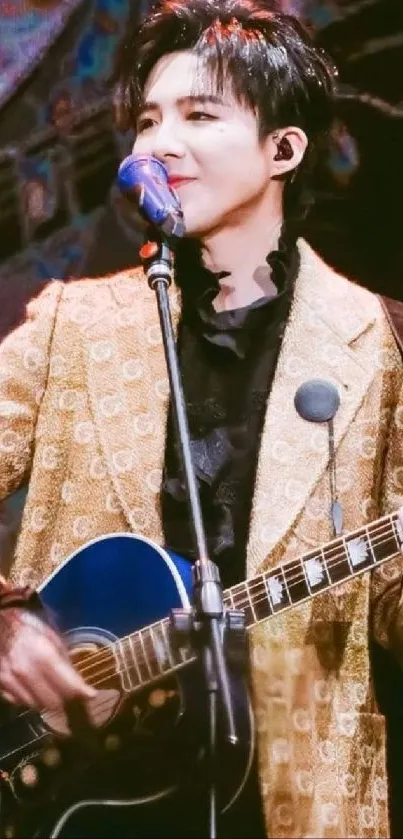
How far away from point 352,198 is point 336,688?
35.2 inches

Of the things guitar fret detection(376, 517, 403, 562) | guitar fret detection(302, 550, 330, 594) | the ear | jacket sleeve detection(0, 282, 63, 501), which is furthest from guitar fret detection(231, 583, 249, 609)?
the ear

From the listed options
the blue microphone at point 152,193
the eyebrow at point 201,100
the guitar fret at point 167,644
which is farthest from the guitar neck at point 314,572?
the eyebrow at point 201,100

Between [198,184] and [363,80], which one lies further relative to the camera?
[363,80]

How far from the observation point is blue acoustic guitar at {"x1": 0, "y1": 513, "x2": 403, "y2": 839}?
5.69 feet

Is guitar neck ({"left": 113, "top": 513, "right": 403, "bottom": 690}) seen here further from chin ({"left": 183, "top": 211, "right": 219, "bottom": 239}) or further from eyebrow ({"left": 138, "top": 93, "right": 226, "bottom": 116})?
eyebrow ({"left": 138, "top": 93, "right": 226, "bottom": 116})

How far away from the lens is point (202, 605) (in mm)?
1415

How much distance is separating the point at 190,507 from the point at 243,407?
1.71ft

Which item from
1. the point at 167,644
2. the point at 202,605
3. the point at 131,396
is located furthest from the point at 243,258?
the point at 202,605

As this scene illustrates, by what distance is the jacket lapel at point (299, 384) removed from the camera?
1.87 m

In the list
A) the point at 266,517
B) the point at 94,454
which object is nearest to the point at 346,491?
the point at 266,517

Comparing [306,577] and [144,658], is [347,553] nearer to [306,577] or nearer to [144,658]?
[306,577]

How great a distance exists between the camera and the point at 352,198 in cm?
216

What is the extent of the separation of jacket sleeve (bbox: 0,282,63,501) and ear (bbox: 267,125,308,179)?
19.2 inches

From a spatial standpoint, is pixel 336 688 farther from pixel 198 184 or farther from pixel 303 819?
pixel 198 184
